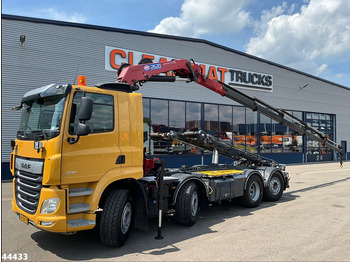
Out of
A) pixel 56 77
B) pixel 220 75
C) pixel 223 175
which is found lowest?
pixel 223 175

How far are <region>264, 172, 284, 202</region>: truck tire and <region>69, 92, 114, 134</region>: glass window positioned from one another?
6.09 m

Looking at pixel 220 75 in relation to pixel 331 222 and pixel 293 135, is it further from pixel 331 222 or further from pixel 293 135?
pixel 331 222

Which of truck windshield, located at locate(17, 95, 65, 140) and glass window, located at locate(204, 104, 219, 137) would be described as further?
glass window, located at locate(204, 104, 219, 137)

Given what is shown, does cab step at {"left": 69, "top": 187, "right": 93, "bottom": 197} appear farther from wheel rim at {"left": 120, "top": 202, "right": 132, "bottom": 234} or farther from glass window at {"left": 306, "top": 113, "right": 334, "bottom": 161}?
glass window at {"left": 306, "top": 113, "right": 334, "bottom": 161}

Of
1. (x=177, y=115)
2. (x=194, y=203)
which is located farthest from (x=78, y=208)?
(x=177, y=115)

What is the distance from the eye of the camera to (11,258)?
4680 millimetres

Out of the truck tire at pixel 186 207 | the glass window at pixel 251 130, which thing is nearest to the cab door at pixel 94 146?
the truck tire at pixel 186 207

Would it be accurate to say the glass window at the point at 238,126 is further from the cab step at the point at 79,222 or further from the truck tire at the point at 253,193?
the cab step at the point at 79,222

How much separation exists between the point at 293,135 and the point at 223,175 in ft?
68.0

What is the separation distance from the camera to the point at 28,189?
4855mm

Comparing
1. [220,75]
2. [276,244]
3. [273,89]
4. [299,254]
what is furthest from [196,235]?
[273,89]

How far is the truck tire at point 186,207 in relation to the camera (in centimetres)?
637

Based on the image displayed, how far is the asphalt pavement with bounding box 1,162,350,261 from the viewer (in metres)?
4.75

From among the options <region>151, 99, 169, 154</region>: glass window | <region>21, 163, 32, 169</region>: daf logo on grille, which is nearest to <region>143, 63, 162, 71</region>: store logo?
<region>21, 163, 32, 169</region>: daf logo on grille
